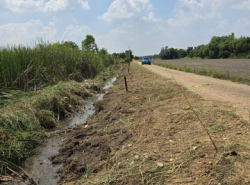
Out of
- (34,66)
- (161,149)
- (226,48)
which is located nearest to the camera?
(161,149)

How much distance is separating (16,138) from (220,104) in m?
4.79

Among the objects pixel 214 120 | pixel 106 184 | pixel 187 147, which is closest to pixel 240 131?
pixel 214 120

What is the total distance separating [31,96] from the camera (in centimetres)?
808

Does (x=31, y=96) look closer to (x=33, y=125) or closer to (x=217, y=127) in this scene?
(x=33, y=125)

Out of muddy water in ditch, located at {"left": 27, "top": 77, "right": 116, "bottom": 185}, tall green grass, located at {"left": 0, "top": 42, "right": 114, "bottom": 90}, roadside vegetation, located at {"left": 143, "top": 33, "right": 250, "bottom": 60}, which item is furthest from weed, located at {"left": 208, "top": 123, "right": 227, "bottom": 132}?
roadside vegetation, located at {"left": 143, "top": 33, "right": 250, "bottom": 60}

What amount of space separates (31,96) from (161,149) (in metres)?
5.50

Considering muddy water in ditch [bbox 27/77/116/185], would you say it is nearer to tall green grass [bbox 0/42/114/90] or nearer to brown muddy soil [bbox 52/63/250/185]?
brown muddy soil [bbox 52/63/250/185]

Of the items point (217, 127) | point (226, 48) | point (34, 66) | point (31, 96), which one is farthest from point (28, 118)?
point (226, 48)

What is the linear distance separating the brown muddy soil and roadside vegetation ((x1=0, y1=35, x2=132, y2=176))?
A: 0.77 meters

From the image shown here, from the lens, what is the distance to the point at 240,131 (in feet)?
14.1

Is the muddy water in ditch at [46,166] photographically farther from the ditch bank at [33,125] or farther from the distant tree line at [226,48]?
the distant tree line at [226,48]

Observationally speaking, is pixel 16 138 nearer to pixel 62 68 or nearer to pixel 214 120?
pixel 214 120

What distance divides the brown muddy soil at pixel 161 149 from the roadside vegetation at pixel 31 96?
2.54 feet

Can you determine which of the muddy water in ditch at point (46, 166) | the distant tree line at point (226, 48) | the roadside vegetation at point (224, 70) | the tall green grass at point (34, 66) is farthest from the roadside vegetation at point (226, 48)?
the muddy water in ditch at point (46, 166)
